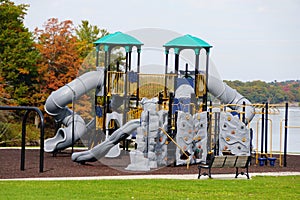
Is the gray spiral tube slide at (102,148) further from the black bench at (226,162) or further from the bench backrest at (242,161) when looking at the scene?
the bench backrest at (242,161)

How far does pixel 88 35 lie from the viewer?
39188mm

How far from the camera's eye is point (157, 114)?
19.3 metres

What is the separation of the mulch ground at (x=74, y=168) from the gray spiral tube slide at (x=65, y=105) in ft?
1.59

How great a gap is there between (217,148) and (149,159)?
7.21 feet

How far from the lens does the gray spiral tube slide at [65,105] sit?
22391 millimetres

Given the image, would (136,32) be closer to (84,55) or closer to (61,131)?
(61,131)

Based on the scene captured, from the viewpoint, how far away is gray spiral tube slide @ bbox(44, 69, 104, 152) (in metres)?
22.4

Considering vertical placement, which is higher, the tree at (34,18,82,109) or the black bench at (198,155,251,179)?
the tree at (34,18,82,109)

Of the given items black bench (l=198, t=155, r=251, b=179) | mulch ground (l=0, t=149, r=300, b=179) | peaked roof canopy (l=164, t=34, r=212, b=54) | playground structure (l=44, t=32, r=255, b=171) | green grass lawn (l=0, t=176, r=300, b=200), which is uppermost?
peaked roof canopy (l=164, t=34, r=212, b=54)

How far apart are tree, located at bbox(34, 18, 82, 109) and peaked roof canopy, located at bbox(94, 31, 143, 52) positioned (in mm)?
10318

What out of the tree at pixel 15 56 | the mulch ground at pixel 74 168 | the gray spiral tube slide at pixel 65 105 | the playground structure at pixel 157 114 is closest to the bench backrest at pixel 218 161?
the mulch ground at pixel 74 168

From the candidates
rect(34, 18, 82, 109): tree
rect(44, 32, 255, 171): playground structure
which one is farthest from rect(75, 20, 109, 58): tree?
rect(44, 32, 255, 171): playground structure

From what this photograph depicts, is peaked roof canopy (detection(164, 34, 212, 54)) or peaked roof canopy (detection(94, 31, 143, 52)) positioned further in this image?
peaked roof canopy (detection(94, 31, 143, 52))

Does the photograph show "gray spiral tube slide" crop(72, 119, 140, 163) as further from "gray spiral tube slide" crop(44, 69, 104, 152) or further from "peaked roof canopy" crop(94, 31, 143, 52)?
"peaked roof canopy" crop(94, 31, 143, 52)
